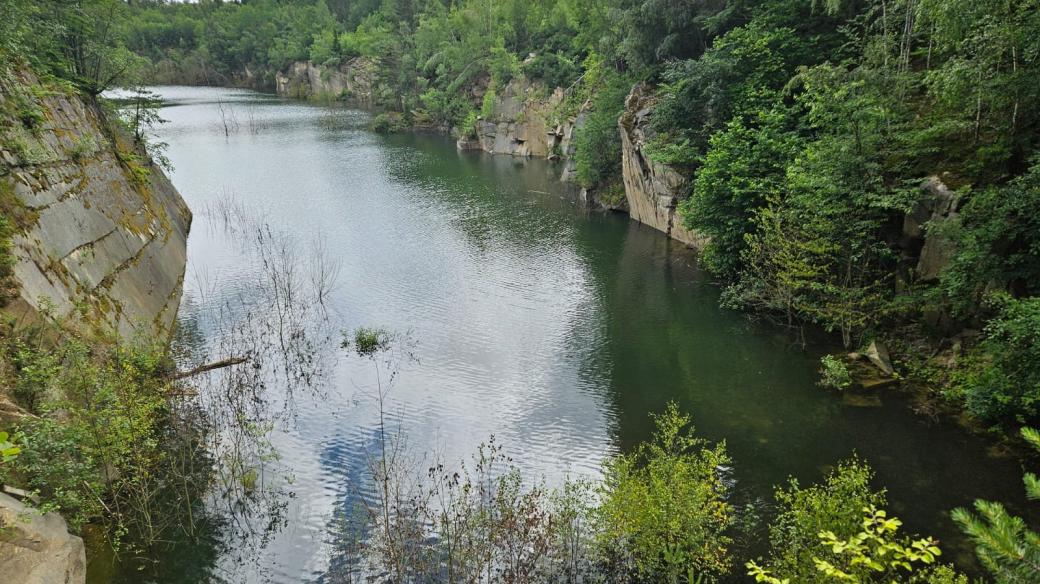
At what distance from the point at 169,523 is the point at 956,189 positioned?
2178 cm

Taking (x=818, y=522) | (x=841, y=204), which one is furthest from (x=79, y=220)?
(x=841, y=204)

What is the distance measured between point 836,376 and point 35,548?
19.0 m

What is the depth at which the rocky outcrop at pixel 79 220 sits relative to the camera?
1509 centimetres

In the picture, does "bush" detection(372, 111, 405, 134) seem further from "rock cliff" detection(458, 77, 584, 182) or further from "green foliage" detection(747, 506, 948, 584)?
"green foliage" detection(747, 506, 948, 584)

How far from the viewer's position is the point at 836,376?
1761cm

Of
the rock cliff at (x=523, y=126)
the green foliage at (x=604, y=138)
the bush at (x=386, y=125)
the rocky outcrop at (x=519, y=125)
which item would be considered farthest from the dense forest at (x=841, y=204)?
the bush at (x=386, y=125)

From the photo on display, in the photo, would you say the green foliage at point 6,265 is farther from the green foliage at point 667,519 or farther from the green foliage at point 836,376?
the green foliage at point 836,376

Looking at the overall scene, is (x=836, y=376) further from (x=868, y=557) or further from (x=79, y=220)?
(x=79, y=220)

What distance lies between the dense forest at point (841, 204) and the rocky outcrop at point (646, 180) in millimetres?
1166

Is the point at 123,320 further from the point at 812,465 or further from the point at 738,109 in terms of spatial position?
the point at 738,109

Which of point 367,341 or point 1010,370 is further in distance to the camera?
point 367,341

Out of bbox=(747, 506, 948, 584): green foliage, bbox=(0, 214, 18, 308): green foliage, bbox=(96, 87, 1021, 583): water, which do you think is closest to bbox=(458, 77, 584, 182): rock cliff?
bbox=(96, 87, 1021, 583): water

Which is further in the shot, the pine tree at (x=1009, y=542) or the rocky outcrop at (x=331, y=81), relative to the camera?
the rocky outcrop at (x=331, y=81)

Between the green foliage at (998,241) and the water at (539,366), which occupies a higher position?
the green foliage at (998,241)
